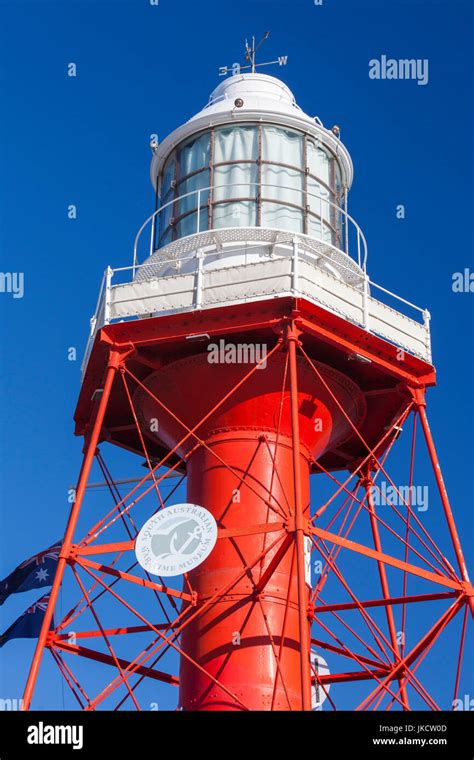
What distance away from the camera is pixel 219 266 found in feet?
95.3

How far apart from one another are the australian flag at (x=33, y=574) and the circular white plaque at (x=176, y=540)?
5188 mm

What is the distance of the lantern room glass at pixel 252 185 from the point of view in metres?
30.1

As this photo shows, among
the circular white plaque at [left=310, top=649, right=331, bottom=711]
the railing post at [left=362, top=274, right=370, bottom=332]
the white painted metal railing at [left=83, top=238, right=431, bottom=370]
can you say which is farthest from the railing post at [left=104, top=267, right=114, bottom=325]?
the circular white plaque at [left=310, top=649, right=331, bottom=711]

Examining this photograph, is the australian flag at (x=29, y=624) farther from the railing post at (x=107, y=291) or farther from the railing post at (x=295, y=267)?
the railing post at (x=295, y=267)

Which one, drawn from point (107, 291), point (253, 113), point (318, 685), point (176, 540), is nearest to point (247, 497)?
point (176, 540)

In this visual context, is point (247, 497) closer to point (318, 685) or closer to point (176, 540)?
point (176, 540)

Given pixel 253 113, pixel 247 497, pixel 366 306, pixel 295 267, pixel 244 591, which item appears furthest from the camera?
pixel 253 113

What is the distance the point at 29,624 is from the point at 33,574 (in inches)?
59.0

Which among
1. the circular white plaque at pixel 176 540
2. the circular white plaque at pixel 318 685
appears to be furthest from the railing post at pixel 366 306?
the circular white plaque at pixel 318 685

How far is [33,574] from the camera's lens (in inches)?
1192

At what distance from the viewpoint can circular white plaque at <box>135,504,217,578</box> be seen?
81.6ft

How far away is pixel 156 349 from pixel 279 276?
10.7ft

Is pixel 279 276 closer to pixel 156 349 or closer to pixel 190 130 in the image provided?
pixel 156 349
